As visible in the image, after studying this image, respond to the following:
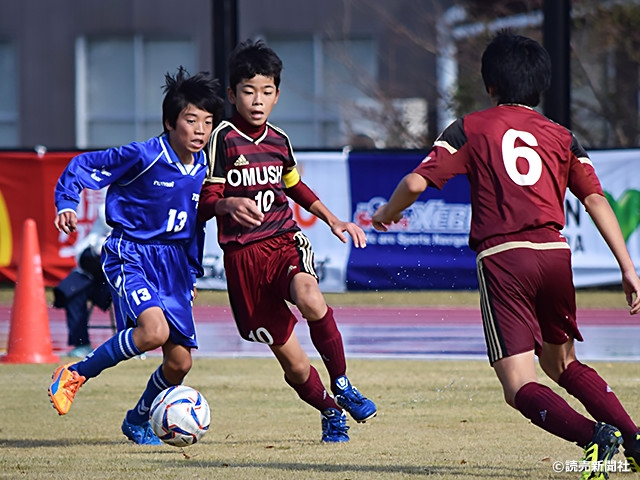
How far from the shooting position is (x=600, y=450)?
466 cm

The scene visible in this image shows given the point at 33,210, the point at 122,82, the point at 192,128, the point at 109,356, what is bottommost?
the point at 109,356

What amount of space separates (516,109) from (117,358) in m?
2.51

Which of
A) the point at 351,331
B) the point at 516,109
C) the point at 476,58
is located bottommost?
the point at 351,331

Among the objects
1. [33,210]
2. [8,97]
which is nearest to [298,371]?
[33,210]

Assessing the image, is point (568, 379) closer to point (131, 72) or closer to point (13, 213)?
point (13, 213)

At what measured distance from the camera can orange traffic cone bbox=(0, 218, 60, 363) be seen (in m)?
10.1

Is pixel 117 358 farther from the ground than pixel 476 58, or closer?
closer

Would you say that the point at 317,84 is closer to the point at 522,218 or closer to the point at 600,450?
the point at 522,218

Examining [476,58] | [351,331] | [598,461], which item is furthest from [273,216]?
[476,58]

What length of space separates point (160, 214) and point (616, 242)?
255 centimetres

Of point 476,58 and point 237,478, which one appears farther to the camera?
point 476,58

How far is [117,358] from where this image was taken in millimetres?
6340

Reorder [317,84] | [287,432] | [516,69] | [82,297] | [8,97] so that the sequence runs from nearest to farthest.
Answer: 1. [516,69]
2. [287,432]
3. [82,297]
4. [317,84]
5. [8,97]

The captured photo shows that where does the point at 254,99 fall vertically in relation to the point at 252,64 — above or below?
below
